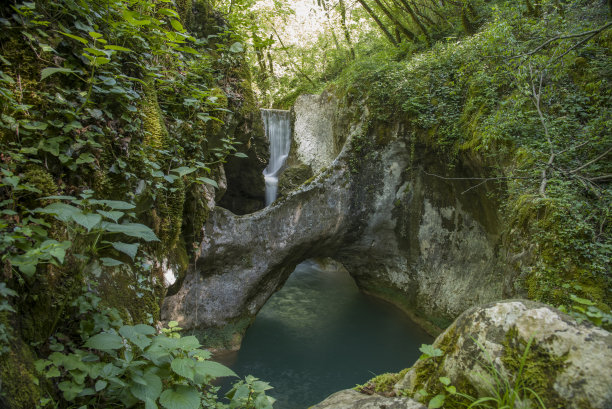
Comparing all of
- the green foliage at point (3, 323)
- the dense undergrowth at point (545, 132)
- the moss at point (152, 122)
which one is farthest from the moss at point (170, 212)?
the dense undergrowth at point (545, 132)

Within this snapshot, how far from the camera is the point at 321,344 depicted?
7684mm

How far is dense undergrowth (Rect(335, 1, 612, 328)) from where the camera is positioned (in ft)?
11.7

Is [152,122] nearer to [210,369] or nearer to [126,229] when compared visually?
[126,229]

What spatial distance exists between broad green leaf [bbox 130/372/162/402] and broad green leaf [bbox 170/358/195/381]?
0.12 meters

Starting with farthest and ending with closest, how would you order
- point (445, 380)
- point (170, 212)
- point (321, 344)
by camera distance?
point (321, 344), point (170, 212), point (445, 380)

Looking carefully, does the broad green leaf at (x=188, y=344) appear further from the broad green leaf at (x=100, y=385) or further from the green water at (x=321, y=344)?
the green water at (x=321, y=344)

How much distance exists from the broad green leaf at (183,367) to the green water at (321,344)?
4.48 metres

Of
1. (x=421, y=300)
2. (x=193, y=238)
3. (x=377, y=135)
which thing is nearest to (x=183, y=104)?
(x=193, y=238)

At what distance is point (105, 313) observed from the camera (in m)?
2.02

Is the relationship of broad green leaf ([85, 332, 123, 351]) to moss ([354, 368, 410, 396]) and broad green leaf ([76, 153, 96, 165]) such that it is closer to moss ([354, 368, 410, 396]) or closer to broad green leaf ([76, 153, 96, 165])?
broad green leaf ([76, 153, 96, 165])

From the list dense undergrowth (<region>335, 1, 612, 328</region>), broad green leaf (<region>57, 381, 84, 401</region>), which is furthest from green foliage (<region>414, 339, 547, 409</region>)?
broad green leaf (<region>57, 381, 84, 401</region>)

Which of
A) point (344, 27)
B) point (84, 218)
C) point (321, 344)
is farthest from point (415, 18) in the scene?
point (84, 218)

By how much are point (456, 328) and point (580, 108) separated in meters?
4.18

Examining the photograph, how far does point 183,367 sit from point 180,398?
16 cm
